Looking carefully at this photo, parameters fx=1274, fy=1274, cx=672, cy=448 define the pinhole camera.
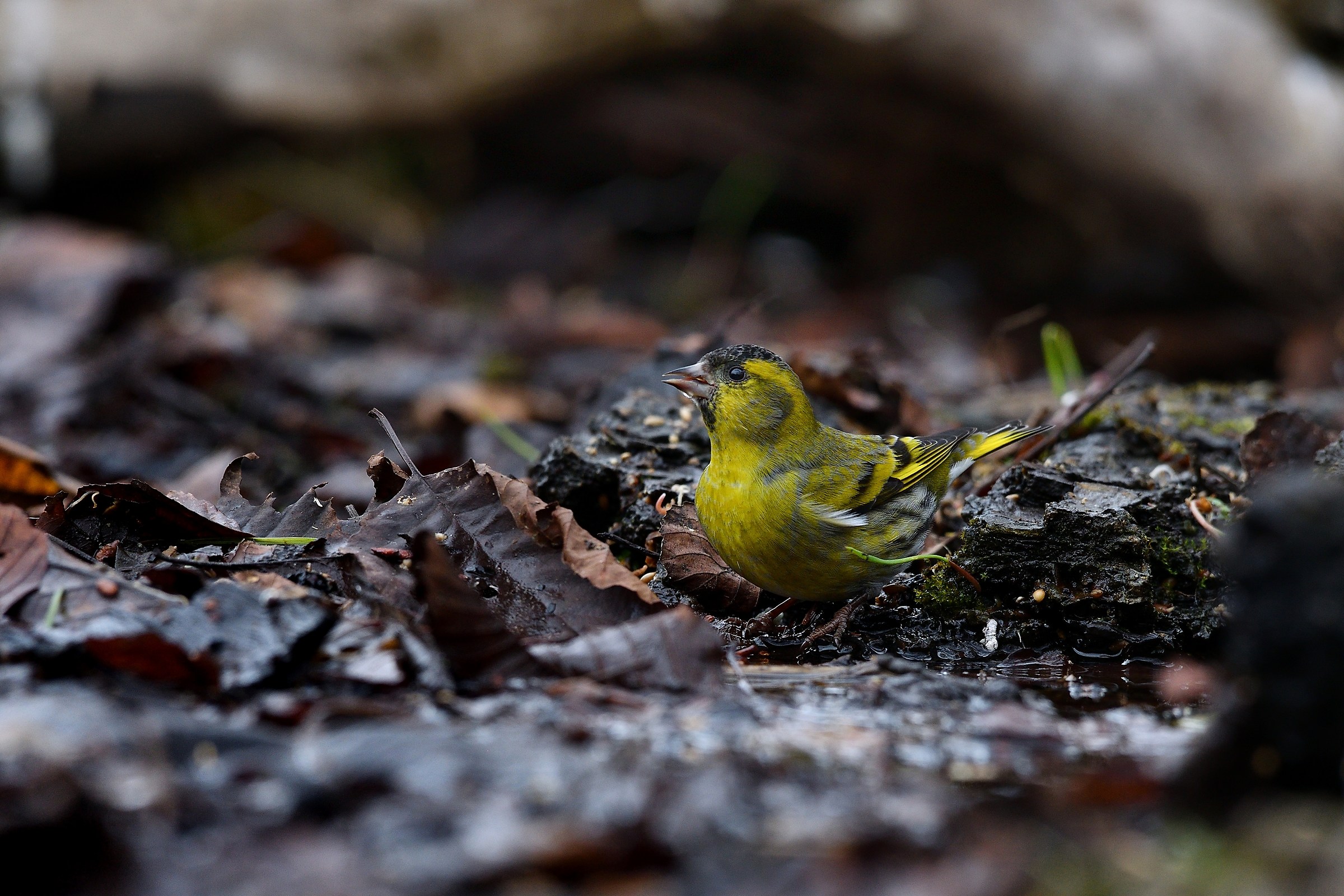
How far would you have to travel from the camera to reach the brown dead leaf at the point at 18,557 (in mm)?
3334

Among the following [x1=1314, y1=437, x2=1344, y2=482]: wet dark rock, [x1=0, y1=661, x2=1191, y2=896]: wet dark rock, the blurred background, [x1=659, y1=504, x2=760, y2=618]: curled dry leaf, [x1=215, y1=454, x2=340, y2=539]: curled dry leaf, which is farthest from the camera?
the blurred background

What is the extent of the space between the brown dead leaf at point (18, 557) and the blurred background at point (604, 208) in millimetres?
2278

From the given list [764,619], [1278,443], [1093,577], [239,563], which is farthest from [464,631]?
[1278,443]

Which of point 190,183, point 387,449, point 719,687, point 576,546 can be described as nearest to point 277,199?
point 190,183

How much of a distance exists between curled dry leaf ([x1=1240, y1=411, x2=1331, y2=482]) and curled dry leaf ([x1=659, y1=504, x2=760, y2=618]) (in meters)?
1.80

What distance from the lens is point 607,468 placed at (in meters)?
4.67

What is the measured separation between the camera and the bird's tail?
4.85 m

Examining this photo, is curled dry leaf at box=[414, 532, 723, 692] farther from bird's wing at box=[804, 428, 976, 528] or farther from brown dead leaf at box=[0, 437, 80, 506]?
brown dead leaf at box=[0, 437, 80, 506]

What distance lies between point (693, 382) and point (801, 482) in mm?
557

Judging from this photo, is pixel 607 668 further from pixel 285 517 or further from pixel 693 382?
pixel 693 382

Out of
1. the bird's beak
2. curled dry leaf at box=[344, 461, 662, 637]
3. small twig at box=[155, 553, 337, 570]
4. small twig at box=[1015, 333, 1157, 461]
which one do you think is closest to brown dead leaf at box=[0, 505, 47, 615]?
small twig at box=[155, 553, 337, 570]

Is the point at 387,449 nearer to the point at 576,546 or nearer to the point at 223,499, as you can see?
the point at 223,499

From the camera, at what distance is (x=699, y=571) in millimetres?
4535

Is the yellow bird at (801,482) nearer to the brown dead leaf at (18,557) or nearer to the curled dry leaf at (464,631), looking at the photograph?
the curled dry leaf at (464,631)
